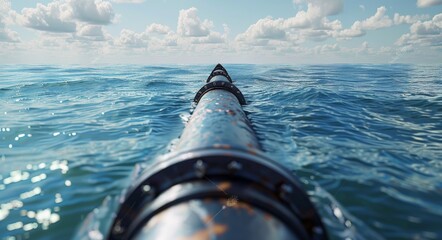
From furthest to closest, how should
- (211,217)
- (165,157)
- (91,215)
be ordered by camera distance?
1. (91,215)
2. (165,157)
3. (211,217)

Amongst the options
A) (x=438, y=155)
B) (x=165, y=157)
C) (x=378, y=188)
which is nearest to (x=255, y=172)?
(x=165, y=157)

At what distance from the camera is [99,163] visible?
24.0 feet

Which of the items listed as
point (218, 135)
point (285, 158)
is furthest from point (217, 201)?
point (285, 158)

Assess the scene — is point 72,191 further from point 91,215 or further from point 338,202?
point 338,202

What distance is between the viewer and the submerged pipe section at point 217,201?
Answer: 2471 millimetres

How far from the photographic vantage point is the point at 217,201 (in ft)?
8.89

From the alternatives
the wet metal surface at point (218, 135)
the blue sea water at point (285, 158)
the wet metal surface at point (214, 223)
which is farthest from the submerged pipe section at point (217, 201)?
the blue sea water at point (285, 158)

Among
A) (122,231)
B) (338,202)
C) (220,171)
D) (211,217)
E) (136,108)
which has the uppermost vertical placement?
(220,171)

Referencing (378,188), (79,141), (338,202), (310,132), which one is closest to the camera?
(338,202)

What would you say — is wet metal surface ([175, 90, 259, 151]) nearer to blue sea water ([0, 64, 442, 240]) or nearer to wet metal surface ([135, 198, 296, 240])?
wet metal surface ([135, 198, 296, 240])

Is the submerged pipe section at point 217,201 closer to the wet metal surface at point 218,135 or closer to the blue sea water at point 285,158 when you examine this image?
the wet metal surface at point 218,135

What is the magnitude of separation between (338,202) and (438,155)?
464cm

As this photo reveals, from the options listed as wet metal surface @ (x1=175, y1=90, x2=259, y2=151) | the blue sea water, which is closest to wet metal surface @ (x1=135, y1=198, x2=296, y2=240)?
wet metal surface @ (x1=175, y1=90, x2=259, y2=151)

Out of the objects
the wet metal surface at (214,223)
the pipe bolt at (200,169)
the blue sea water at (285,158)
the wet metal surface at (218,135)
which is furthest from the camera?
the blue sea water at (285,158)
